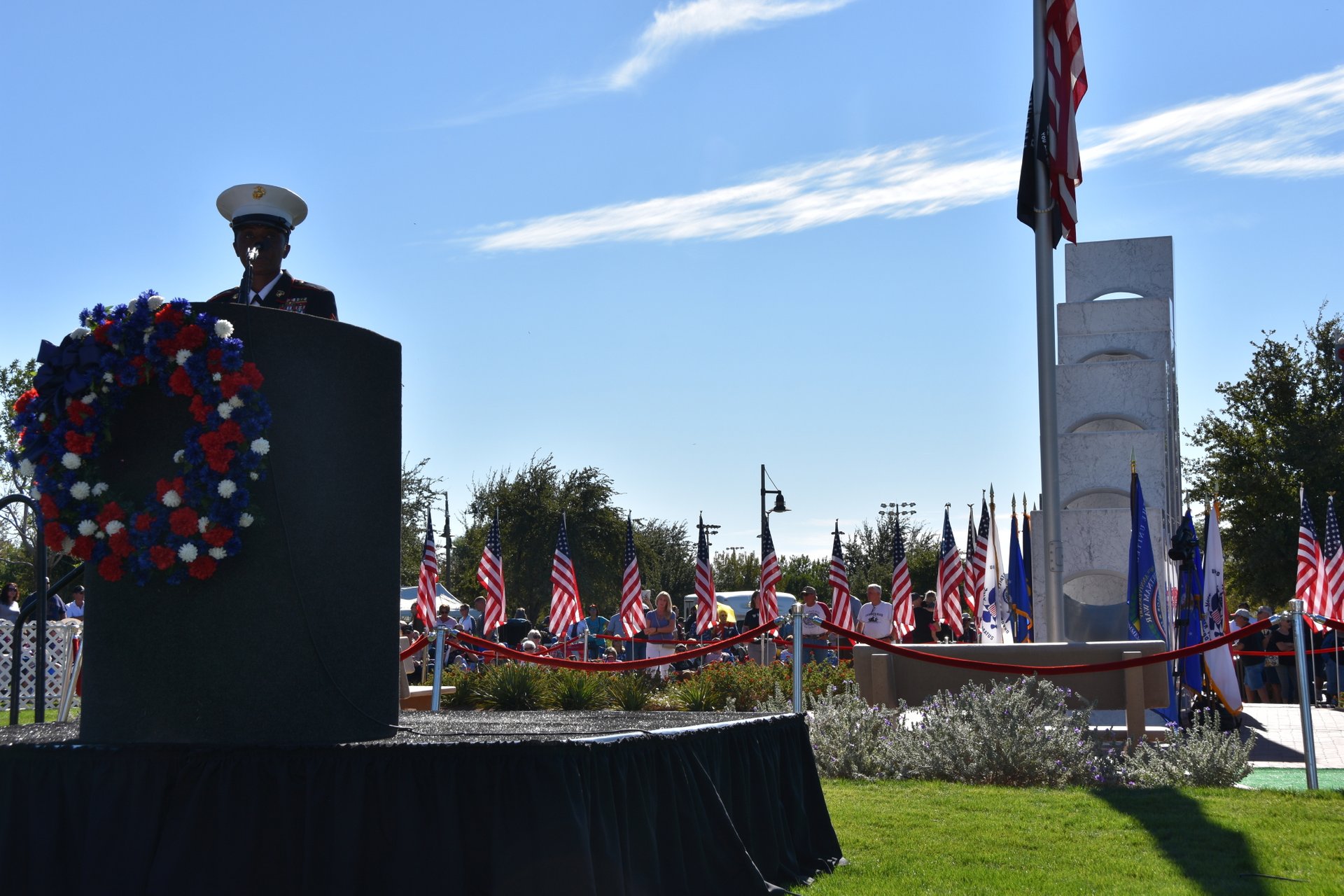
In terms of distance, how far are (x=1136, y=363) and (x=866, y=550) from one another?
55.8 metres

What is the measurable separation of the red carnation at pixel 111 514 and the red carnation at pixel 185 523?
249 millimetres

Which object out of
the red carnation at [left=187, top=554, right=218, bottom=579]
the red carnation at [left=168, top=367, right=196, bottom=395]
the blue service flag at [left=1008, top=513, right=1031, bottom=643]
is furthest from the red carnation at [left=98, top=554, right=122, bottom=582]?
the blue service flag at [left=1008, top=513, right=1031, bottom=643]

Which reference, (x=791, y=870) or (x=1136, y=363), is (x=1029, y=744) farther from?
(x=1136, y=363)

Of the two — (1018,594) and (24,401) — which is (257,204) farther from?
(1018,594)

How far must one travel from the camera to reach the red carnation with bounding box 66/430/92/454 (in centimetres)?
441

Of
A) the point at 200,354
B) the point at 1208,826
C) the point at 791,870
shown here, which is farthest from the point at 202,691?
the point at 1208,826

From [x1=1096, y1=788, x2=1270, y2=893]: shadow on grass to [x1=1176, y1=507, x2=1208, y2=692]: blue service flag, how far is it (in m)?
5.08

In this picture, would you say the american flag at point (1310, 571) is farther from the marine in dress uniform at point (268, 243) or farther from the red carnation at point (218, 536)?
the red carnation at point (218, 536)

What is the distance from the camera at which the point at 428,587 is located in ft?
83.5

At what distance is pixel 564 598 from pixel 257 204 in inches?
815

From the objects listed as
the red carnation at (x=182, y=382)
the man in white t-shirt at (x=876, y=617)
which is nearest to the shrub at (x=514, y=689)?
the man in white t-shirt at (x=876, y=617)

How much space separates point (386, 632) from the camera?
475 centimetres

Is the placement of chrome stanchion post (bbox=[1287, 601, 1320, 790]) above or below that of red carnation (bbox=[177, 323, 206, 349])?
below

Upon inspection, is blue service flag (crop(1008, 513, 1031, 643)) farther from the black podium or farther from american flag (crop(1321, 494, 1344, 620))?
the black podium
